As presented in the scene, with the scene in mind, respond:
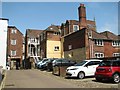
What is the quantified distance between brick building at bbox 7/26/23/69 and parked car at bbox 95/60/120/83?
48.8m

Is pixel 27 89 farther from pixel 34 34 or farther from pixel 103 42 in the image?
pixel 34 34

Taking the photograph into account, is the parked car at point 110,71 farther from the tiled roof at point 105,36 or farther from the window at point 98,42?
the tiled roof at point 105,36

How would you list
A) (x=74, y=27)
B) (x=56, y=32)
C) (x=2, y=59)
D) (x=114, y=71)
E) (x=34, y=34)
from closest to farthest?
(x=114, y=71) → (x=2, y=59) → (x=74, y=27) → (x=56, y=32) → (x=34, y=34)

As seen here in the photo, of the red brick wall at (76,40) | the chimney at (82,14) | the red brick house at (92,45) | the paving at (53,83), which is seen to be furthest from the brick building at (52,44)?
the paving at (53,83)

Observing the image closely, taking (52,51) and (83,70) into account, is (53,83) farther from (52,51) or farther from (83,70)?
(52,51)

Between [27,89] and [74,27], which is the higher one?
[74,27]

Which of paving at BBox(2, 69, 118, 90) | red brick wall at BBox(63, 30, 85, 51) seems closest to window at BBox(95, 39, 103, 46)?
red brick wall at BBox(63, 30, 85, 51)

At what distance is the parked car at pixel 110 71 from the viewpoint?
59.8ft

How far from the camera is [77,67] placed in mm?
22172

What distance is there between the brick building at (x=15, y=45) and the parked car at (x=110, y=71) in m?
48.8

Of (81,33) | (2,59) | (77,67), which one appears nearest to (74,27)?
(81,33)

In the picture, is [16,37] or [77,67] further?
[16,37]

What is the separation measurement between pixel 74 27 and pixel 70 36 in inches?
233

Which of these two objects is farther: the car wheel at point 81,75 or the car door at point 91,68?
the car door at point 91,68
